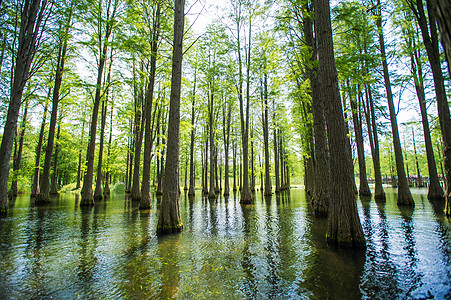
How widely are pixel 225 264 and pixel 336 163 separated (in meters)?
3.76

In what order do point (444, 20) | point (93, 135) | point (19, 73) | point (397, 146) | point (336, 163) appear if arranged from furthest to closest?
point (93, 135)
point (397, 146)
point (19, 73)
point (336, 163)
point (444, 20)

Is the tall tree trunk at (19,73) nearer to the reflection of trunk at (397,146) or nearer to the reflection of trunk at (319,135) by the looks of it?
the reflection of trunk at (319,135)

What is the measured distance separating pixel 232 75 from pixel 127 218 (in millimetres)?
13994

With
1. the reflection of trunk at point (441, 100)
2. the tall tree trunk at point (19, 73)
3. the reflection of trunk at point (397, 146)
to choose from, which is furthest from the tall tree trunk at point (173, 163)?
the reflection of trunk at point (397, 146)

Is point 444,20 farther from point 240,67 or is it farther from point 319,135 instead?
point 240,67

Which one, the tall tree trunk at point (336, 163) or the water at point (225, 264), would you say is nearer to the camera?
the water at point (225, 264)

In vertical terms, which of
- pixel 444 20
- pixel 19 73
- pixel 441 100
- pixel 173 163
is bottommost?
pixel 173 163

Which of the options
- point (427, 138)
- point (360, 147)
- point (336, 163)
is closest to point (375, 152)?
point (360, 147)

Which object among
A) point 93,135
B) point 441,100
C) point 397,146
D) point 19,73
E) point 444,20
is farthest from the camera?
point 93,135

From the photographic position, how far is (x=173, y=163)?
749 cm

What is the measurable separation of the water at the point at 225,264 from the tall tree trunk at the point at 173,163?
55 centimetres

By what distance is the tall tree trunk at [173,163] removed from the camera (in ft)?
24.0

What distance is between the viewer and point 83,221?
31.6 feet

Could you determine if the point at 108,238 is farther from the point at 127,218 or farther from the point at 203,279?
the point at 203,279
